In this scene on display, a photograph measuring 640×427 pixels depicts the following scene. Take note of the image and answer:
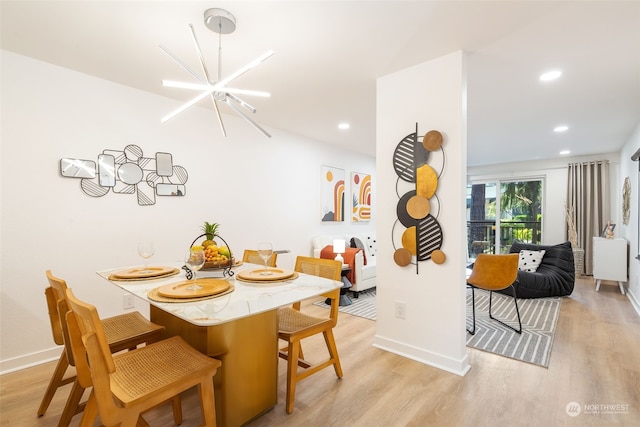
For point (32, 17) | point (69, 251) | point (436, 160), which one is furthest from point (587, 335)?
point (32, 17)

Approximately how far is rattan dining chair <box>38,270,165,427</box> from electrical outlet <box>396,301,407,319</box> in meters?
1.78

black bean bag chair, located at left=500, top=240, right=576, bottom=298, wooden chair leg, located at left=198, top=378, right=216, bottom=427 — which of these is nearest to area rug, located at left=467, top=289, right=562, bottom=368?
black bean bag chair, located at left=500, top=240, right=576, bottom=298

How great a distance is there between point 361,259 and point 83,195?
3.22 m

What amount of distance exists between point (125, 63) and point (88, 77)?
496 millimetres

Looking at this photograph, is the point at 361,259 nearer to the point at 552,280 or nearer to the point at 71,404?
the point at 552,280

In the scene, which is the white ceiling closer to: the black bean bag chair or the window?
→ the black bean bag chair

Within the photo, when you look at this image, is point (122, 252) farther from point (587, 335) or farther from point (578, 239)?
point (578, 239)

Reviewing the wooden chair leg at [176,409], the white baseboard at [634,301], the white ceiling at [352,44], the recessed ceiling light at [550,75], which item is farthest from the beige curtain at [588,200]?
the wooden chair leg at [176,409]

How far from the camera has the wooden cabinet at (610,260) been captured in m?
4.52

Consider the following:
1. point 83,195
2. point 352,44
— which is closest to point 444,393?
point 352,44

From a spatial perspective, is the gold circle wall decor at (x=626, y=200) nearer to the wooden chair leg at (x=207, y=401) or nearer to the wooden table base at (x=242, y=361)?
the wooden table base at (x=242, y=361)

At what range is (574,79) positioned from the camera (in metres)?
2.73

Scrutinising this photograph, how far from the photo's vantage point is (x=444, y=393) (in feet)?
6.61

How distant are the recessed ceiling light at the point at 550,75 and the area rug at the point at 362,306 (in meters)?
2.84
